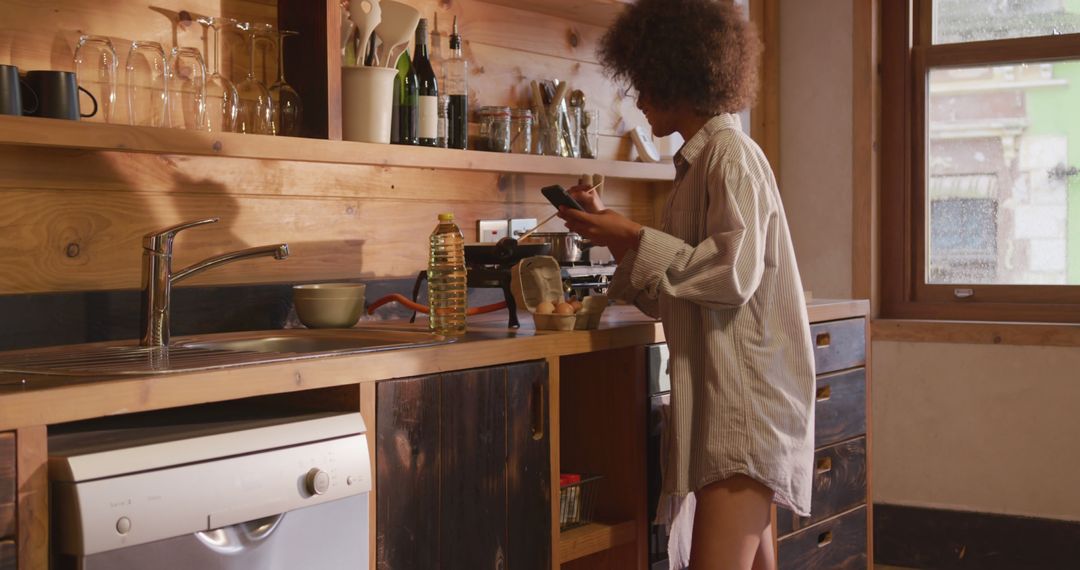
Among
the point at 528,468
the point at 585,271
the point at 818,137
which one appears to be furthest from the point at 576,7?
the point at 528,468

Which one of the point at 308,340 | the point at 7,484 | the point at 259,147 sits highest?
the point at 259,147

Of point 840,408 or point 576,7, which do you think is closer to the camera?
point 840,408

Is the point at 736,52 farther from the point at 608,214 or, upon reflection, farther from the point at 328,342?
the point at 328,342

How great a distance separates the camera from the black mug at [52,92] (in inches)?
77.0

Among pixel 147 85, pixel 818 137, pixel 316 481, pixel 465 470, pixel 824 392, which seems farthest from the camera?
pixel 818 137

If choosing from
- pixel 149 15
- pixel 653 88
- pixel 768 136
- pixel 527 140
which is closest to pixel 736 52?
pixel 653 88

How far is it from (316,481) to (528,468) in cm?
56

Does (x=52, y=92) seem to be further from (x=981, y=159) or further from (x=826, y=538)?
(x=981, y=159)

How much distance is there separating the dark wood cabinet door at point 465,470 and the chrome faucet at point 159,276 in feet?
1.38

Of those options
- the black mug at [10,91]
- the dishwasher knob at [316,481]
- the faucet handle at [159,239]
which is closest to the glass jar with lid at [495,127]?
the faucet handle at [159,239]

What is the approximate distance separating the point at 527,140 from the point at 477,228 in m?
0.27

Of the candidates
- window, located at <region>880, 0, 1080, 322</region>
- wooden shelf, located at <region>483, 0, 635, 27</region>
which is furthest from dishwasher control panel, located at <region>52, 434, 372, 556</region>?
window, located at <region>880, 0, 1080, 322</region>

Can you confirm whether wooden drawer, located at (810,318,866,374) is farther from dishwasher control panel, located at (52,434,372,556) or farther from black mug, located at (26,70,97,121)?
black mug, located at (26,70,97,121)

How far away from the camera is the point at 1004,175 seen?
3.83m
